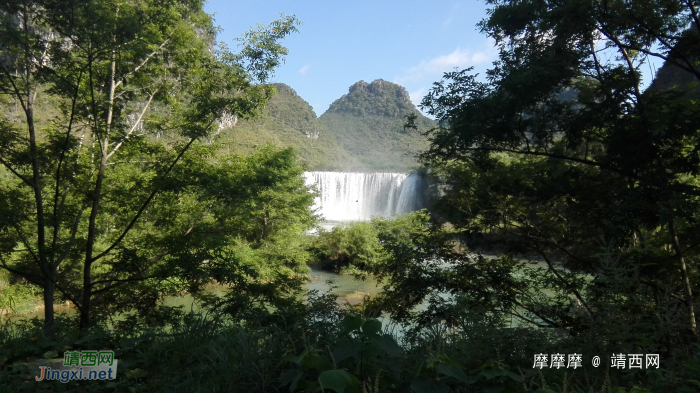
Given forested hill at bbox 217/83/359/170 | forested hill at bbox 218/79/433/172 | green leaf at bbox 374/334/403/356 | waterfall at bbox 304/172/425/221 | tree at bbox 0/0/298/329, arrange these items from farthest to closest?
forested hill at bbox 218/79/433/172 < forested hill at bbox 217/83/359/170 < waterfall at bbox 304/172/425/221 < tree at bbox 0/0/298/329 < green leaf at bbox 374/334/403/356

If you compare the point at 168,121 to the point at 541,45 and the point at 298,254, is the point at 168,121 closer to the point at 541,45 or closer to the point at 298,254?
the point at 541,45

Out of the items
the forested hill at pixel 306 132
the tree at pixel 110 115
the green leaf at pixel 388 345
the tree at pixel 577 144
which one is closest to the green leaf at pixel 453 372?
the green leaf at pixel 388 345

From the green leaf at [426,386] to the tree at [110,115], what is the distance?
3.75 m

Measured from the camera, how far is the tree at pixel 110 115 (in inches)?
178

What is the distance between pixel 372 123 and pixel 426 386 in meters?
100

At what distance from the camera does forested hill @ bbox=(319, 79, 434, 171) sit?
277ft

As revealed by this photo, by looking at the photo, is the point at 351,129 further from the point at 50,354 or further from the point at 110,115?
the point at 50,354

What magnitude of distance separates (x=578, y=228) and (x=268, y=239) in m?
11.0

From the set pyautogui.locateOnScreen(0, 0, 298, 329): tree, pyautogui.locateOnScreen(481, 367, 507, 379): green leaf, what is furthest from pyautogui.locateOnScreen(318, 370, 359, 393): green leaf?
pyautogui.locateOnScreen(0, 0, 298, 329): tree

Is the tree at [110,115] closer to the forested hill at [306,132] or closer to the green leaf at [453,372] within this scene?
the green leaf at [453,372]

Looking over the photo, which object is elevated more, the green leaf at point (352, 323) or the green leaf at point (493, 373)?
the green leaf at point (352, 323)

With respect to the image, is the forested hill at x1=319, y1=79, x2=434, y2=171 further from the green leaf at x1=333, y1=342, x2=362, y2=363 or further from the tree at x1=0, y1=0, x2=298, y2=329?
the green leaf at x1=333, y1=342, x2=362, y2=363

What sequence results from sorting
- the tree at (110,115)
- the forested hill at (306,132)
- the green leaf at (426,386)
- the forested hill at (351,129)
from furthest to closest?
A: 1. the forested hill at (351,129)
2. the forested hill at (306,132)
3. the tree at (110,115)
4. the green leaf at (426,386)

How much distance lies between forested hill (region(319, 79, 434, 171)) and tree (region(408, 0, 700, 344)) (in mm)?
70135
